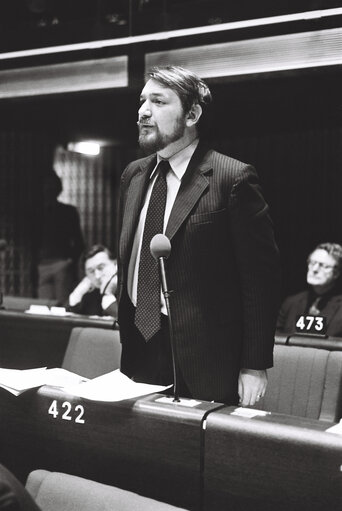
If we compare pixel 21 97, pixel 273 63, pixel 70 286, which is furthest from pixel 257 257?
pixel 70 286

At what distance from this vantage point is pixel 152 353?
188cm

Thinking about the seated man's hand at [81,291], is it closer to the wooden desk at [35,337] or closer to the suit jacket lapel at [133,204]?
the wooden desk at [35,337]

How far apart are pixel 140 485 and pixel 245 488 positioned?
237mm

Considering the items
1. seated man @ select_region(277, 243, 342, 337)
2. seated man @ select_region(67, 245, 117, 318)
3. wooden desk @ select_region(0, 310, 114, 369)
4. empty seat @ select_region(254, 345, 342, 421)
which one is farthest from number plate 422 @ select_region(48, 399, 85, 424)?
seated man @ select_region(277, 243, 342, 337)

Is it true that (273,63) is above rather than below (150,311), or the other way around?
above

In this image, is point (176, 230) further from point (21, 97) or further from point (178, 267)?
point (21, 97)

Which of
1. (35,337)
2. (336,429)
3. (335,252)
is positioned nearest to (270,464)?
(336,429)

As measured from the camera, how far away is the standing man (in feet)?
5.94

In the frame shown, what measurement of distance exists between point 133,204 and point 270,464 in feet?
3.19

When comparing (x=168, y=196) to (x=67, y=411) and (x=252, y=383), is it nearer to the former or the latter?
(x=252, y=383)

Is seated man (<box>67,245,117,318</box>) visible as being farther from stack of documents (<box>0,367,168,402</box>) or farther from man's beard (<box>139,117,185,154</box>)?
stack of documents (<box>0,367,168,402</box>)

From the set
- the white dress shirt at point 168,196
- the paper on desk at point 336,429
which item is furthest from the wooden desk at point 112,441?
the white dress shirt at point 168,196

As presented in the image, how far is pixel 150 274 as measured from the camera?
6.13 feet

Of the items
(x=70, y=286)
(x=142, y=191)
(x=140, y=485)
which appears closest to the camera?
(x=140, y=485)
